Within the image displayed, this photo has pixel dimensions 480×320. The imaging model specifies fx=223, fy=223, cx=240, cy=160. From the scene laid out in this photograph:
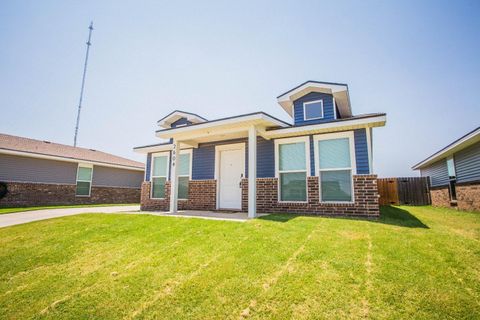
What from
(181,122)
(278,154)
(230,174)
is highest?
(181,122)

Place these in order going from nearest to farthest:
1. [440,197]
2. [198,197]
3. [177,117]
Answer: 1. [198,197]
2. [177,117]
3. [440,197]

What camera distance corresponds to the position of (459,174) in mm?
10766

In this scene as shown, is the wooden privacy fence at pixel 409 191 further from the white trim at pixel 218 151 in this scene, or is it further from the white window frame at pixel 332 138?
the white trim at pixel 218 151

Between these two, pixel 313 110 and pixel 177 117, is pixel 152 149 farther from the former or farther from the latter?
pixel 313 110

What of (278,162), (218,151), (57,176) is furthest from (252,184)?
(57,176)

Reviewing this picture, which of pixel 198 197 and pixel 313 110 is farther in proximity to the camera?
pixel 198 197

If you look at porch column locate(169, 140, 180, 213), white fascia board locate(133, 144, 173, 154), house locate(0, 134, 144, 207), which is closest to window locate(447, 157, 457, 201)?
porch column locate(169, 140, 180, 213)

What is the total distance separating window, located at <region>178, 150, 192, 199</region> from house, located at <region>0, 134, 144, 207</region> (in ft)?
30.6

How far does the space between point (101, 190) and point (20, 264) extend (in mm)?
13968

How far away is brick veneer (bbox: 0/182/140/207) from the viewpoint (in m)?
12.5

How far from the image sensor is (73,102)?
24.2 metres

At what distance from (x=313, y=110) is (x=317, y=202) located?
13.4ft

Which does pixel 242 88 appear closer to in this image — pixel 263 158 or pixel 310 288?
pixel 263 158

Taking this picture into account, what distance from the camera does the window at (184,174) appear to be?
9930 mm
